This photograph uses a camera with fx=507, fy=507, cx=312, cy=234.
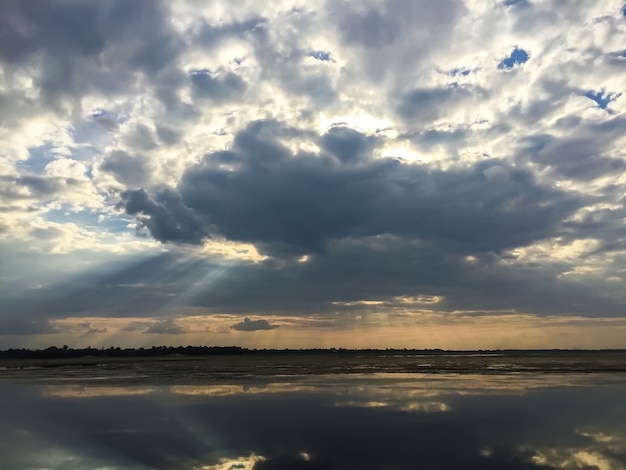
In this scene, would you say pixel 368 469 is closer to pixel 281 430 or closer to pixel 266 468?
pixel 266 468

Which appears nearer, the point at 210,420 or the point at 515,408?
the point at 210,420

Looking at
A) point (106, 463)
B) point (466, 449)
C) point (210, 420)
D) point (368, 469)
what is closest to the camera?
point (368, 469)

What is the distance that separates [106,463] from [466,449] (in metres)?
12.4

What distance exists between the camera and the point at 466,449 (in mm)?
18250

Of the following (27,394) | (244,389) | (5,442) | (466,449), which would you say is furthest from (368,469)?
(27,394)

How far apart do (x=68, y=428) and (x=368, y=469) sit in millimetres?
15192

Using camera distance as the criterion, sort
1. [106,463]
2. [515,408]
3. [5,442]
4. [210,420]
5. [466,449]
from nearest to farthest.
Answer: [106,463]
[466,449]
[5,442]
[210,420]
[515,408]

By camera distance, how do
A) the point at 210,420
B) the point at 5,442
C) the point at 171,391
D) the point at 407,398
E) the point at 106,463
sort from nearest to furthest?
the point at 106,463, the point at 5,442, the point at 210,420, the point at 407,398, the point at 171,391

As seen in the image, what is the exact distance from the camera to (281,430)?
2211 cm

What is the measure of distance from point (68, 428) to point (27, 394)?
61.6ft

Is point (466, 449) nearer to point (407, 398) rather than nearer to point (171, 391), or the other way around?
point (407, 398)

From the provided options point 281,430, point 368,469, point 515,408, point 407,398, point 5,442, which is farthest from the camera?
point 407,398

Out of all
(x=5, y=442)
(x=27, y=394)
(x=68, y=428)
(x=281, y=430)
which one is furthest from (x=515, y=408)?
(x=27, y=394)

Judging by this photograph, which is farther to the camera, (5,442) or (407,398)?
(407,398)
